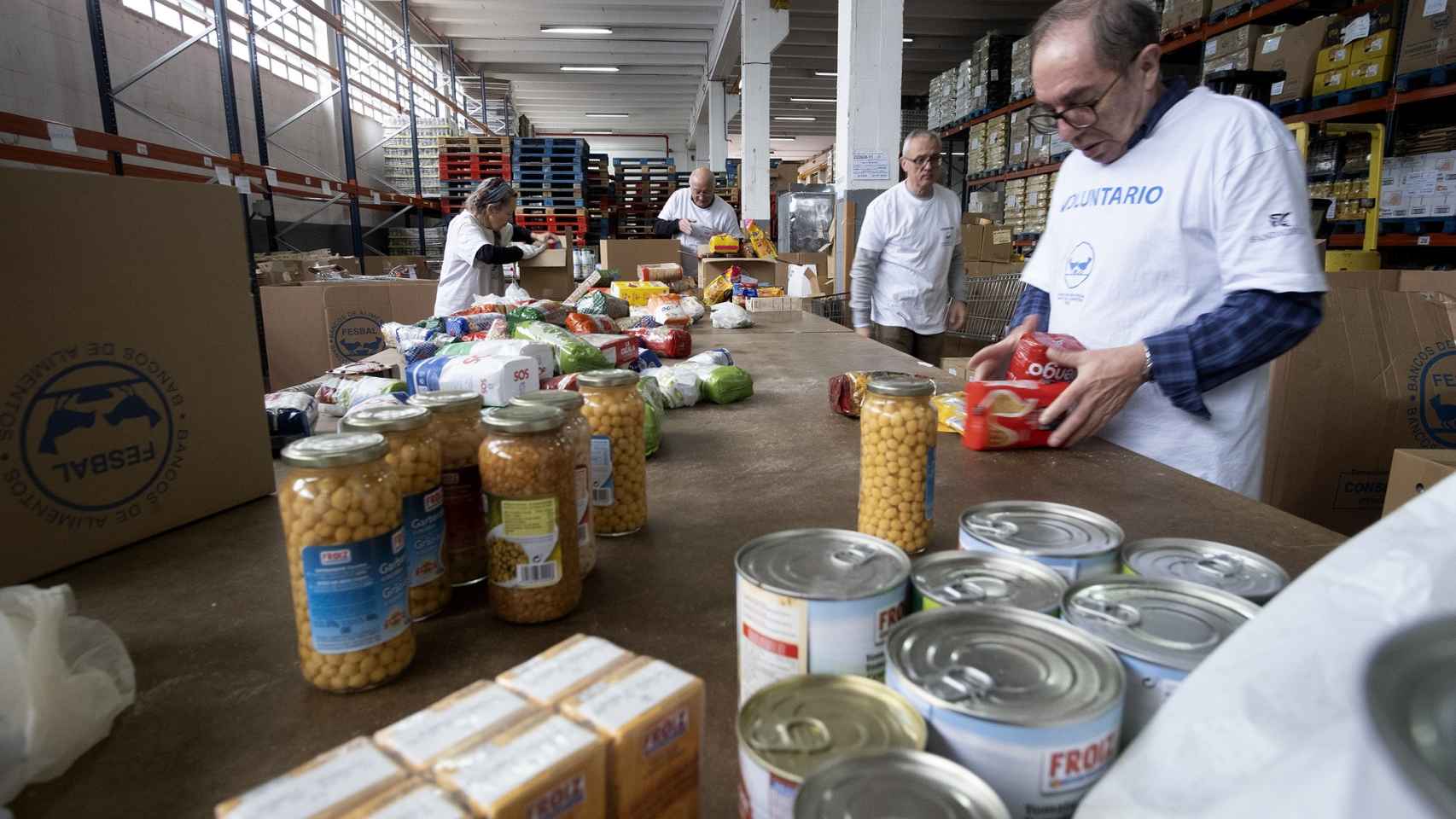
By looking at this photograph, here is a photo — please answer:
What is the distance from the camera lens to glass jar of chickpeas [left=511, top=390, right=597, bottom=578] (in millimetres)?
982

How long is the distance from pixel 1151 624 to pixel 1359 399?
310 cm

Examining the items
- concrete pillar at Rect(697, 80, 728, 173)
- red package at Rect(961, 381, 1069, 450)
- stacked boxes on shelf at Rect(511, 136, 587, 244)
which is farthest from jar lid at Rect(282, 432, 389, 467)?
concrete pillar at Rect(697, 80, 728, 173)

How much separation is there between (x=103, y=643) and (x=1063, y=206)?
2267 mm

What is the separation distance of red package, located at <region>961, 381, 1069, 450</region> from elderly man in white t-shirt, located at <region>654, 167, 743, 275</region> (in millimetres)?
5394

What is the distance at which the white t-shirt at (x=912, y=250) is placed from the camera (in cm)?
436

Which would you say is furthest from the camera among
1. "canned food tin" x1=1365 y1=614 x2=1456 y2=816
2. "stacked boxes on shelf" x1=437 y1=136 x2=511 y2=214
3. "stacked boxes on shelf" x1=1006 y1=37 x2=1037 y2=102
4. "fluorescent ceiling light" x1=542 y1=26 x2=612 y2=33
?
"fluorescent ceiling light" x1=542 y1=26 x2=612 y2=33

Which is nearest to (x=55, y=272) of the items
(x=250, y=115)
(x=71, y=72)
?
(x=71, y=72)

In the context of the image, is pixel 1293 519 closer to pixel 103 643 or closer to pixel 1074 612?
pixel 1074 612

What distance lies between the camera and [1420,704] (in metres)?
0.39

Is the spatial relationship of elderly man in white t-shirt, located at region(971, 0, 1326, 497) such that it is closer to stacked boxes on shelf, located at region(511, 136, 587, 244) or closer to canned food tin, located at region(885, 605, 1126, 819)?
canned food tin, located at region(885, 605, 1126, 819)

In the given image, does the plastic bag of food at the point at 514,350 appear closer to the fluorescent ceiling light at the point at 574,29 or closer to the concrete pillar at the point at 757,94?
the concrete pillar at the point at 757,94

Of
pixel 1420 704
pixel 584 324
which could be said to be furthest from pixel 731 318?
pixel 1420 704

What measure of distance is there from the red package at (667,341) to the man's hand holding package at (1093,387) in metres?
1.60

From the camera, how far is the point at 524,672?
565mm
